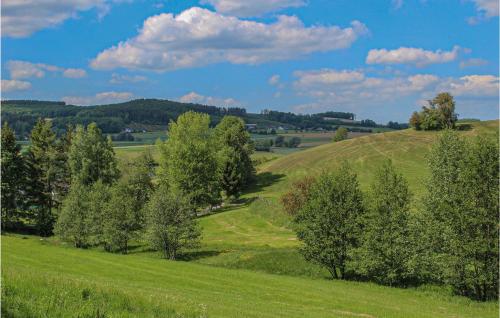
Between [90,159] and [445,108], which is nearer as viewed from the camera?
[90,159]

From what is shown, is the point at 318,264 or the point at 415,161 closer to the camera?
the point at 318,264

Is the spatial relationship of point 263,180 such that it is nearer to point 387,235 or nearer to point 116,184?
point 116,184

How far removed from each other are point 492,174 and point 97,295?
30.7m

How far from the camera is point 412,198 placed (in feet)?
132

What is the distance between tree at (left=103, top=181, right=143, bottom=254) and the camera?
5791cm

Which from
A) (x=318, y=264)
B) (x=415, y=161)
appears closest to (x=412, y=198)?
(x=318, y=264)

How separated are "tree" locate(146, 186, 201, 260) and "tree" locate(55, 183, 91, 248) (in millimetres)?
11962

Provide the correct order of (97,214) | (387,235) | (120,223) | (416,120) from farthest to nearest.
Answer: (416,120)
(97,214)
(120,223)
(387,235)

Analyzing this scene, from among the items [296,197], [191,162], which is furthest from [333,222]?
[191,162]

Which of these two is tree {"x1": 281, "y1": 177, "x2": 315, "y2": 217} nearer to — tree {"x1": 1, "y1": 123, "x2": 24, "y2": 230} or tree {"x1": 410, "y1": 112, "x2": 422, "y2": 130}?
tree {"x1": 1, "y1": 123, "x2": 24, "y2": 230}

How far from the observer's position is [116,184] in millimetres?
68750

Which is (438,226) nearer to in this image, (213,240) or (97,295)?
(97,295)

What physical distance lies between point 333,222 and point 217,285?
48.3 feet

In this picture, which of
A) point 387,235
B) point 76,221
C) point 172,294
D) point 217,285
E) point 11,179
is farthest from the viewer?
point 11,179
